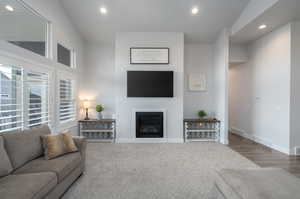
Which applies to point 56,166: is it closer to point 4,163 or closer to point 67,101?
point 4,163

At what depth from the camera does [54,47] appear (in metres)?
3.65

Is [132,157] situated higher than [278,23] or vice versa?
[278,23]

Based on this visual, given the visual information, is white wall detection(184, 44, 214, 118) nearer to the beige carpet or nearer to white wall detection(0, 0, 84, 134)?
the beige carpet

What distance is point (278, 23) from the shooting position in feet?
12.6

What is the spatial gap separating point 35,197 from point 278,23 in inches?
225

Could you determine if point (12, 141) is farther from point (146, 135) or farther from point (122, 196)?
point (146, 135)

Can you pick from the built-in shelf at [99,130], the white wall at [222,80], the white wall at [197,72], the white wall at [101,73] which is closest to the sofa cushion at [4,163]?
the built-in shelf at [99,130]

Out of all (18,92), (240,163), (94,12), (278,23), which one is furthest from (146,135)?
(278,23)

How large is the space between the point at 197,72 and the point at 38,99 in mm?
4657

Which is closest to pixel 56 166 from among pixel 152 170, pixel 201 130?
pixel 152 170

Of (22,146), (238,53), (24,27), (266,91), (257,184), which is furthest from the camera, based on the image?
(238,53)

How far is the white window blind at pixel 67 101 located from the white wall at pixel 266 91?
18.6 feet

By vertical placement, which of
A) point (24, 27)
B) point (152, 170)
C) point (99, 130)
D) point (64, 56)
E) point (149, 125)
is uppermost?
point (24, 27)

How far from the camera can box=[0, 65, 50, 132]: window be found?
2433 mm
